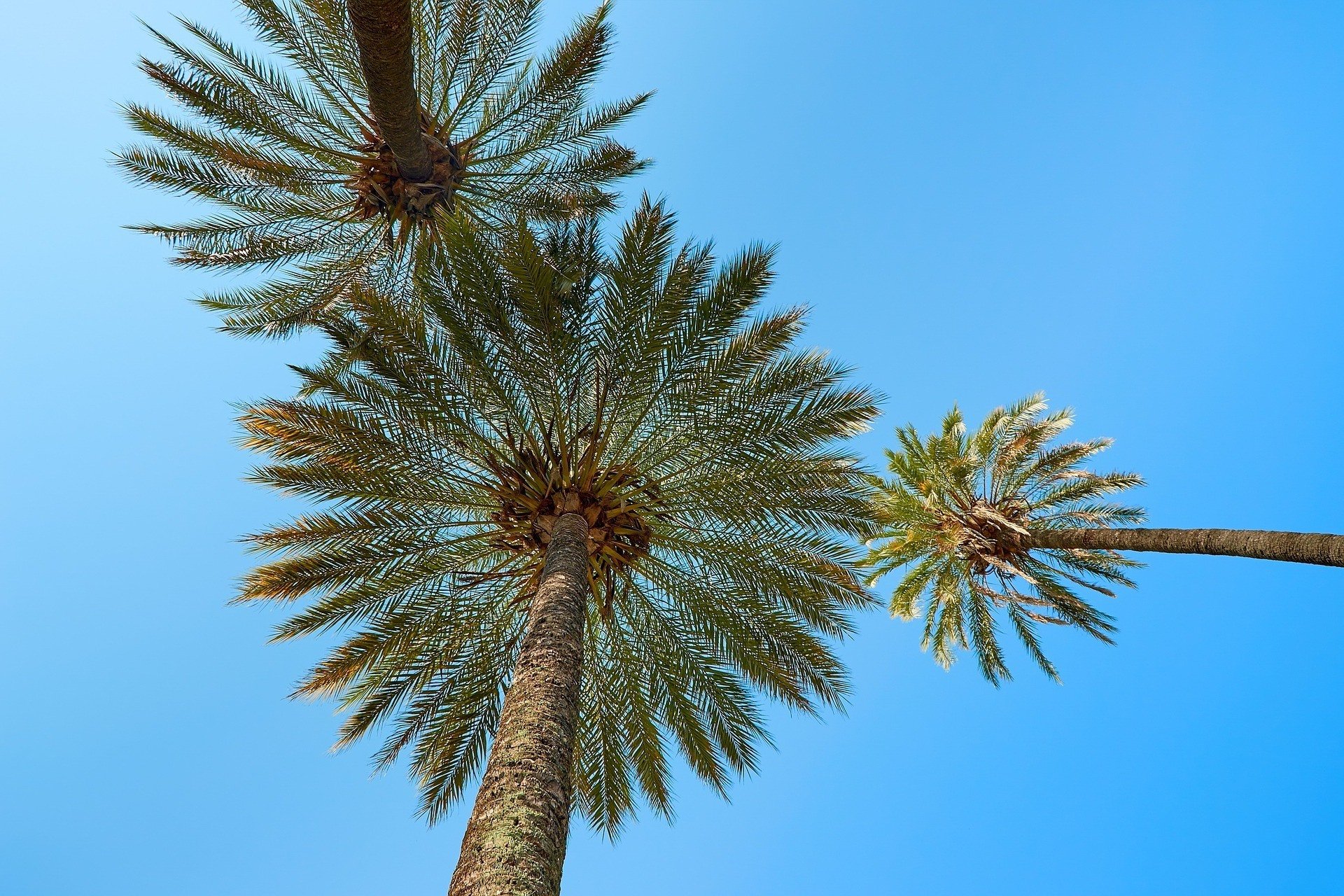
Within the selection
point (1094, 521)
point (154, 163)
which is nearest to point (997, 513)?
point (1094, 521)

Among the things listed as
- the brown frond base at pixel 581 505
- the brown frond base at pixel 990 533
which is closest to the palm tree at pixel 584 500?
the brown frond base at pixel 581 505

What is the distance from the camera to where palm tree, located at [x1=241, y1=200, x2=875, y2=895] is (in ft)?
25.4

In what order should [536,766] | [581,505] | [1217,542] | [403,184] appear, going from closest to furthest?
[536,766] < [581,505] < [1217,542] < [403,184]

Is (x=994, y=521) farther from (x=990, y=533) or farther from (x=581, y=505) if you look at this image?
(x=581, y=505)

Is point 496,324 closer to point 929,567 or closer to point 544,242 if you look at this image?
point 544,242

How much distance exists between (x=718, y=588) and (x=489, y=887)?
503 centimetres

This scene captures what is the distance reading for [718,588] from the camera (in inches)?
344

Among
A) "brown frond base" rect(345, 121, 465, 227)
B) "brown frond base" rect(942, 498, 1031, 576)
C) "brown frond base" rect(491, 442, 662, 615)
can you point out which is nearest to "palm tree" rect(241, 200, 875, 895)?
"brown frond base" rect(491, 442, 662, 615)

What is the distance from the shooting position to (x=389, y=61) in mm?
5465

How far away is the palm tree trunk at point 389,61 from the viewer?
491 centimetres

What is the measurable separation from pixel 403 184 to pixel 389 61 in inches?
223

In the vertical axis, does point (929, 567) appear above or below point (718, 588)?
above

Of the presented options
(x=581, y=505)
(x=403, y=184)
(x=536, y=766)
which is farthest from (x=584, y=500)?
(x=403, y=184)

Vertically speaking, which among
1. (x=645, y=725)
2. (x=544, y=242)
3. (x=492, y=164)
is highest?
(x=492, y=164)
